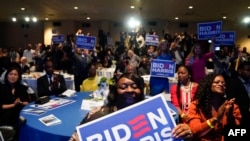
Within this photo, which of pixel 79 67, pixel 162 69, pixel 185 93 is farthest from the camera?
pixel 79 67

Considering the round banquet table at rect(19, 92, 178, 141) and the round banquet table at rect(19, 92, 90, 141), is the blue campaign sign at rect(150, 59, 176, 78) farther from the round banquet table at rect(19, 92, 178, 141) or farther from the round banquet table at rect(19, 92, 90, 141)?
the round banquet table at rect(19, 92, 90, 141)

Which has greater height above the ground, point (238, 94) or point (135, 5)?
point (135, 5)

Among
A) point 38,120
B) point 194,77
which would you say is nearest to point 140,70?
point 194,77

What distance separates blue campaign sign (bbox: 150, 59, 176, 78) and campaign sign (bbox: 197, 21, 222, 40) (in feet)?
5.52

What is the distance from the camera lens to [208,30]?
603 cm

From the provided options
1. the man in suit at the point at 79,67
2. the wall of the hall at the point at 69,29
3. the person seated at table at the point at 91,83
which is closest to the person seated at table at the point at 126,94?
the person seated at table at the point at 91,83

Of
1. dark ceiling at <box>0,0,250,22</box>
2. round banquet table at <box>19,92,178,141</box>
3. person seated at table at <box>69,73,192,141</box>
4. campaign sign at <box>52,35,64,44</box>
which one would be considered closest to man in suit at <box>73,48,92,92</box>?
campaign sign at <box>52,35,64,44</box>

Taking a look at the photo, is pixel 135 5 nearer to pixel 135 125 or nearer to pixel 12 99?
pixel 12 99

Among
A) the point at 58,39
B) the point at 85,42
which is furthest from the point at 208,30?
the point at 58,39

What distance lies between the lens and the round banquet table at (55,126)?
248 cm

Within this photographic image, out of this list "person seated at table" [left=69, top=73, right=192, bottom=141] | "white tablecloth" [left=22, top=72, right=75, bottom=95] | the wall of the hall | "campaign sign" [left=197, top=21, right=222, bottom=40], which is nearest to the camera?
"person seated at table" [left=69, top=73, right=192, bottom=141]

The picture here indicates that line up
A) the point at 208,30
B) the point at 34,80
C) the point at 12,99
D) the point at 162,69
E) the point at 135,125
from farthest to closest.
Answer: the point at 34,80 < the point at 208,30 < the point at 162,69 < the point at 12,99 < the point at 135,125

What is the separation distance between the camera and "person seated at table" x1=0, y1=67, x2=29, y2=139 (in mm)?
3510

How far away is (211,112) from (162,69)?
2.43 metres
